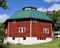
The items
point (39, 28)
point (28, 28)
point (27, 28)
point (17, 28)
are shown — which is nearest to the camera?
point (28, 28)

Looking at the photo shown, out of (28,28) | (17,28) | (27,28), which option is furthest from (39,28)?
(17,28)

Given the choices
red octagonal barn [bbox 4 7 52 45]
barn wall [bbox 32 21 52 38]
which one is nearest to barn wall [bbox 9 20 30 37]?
red octagonal barn [bbox 4 7 52 45]

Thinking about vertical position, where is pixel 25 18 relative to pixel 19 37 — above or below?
above

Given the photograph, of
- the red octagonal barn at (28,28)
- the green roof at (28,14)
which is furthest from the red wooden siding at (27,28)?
the green roof at (28,14)

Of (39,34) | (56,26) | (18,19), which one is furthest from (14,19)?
(56,26)

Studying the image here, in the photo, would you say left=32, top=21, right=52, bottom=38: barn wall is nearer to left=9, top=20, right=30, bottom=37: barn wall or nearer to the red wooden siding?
the red wooden siding

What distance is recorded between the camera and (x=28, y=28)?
60469 millimetres

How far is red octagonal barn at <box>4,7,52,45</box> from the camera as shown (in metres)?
60.3

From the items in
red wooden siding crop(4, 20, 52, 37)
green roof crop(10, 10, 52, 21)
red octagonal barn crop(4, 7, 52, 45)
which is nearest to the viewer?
red octagonal barn crop(4, 7, 52, 45)

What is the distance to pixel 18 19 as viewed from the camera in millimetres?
61969

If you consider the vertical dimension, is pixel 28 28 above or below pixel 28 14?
below

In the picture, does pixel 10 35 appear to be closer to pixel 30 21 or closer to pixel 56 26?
pixel 30 21

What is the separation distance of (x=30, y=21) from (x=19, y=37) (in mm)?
6046

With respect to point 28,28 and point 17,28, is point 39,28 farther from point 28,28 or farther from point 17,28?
point 17,28
